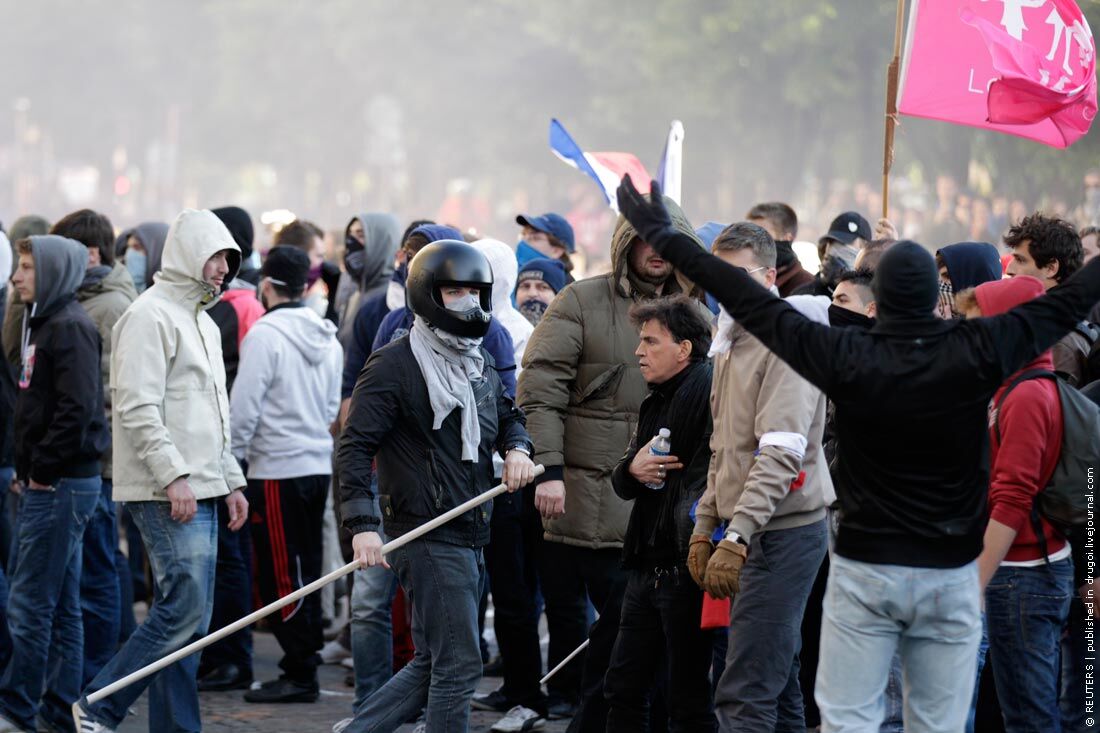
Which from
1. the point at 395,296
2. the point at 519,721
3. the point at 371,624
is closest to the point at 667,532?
the point at 371,624

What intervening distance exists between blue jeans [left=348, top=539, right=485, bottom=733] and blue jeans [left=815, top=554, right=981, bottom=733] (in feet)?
5.48

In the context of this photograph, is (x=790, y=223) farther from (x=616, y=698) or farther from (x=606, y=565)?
(x=616, y=698)

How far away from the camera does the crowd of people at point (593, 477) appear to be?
14.3ft

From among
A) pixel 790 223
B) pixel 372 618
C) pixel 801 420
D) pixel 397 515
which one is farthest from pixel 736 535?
pixel 790 223

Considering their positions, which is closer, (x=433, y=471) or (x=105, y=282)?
(x=433, y=471)

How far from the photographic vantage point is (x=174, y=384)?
6.43 meters

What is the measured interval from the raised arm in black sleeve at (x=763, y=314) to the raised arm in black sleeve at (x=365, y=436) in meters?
1.58

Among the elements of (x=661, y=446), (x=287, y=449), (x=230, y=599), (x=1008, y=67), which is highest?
(x=1008, y=67)

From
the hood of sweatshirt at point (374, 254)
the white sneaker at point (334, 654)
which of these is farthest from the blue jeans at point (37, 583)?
the hood of sweatshirt at point (374, 254)

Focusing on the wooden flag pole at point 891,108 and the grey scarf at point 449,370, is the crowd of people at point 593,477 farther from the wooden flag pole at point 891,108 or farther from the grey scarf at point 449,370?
the wooden flag pole at point 891,108

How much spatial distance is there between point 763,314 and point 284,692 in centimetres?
442

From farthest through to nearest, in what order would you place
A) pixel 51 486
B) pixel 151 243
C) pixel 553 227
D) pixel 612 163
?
pixel 151 243
pixel 553 227
pixel 612 163
pixel 51 486

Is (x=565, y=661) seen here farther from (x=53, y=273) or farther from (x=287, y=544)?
(x=53, y=273)

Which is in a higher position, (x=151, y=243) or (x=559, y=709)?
(x=151, y=243)
